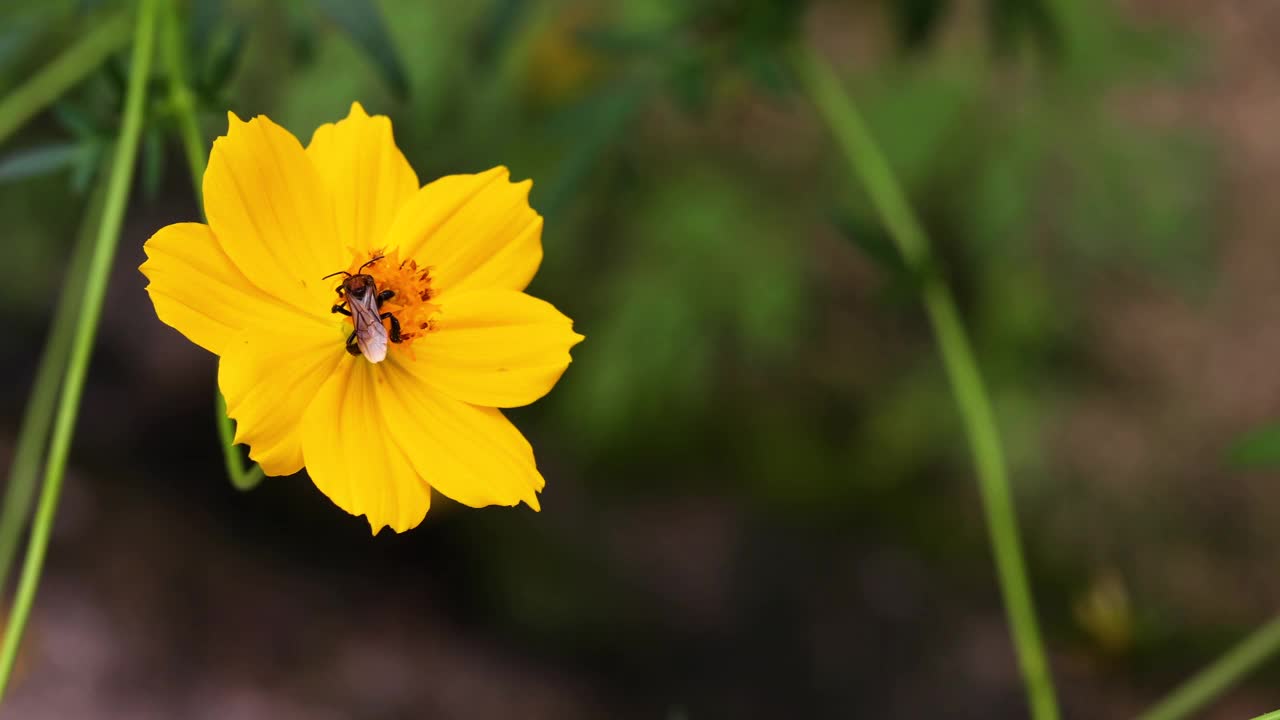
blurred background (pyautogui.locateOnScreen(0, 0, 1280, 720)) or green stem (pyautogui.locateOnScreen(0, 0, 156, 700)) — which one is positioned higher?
blurred background (pyautogui.locateOnScreen(0, 0, 1280, 720))

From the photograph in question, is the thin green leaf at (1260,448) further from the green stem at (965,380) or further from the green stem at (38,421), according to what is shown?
the green stem at (38,421)

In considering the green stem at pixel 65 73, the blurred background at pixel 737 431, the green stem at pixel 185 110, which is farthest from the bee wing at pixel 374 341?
the blurred background at pixel 737 431

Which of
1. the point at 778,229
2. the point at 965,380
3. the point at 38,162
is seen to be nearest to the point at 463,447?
the point at 38,162

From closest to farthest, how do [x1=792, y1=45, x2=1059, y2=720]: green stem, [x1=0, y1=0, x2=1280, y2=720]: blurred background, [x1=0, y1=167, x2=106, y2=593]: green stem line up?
[x1=792, y1=45, x2=1059, y2=720]: green stem, [x1=0, y1=167, x2=106, y2=593]: green stem, [x1=0, y1=0, x2=1280, y2=720]: blurred background

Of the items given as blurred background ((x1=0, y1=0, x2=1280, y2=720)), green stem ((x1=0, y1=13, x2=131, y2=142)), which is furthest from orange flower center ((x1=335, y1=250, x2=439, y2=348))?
blurred background ((x1=0, y1=0, x2=1280, y2=720))

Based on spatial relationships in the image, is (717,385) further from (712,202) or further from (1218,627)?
(1218,627)

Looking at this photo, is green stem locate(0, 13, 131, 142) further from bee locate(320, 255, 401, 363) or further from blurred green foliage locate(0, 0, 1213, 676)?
blurred green foliage locate(0, 0, 1213, 676)
